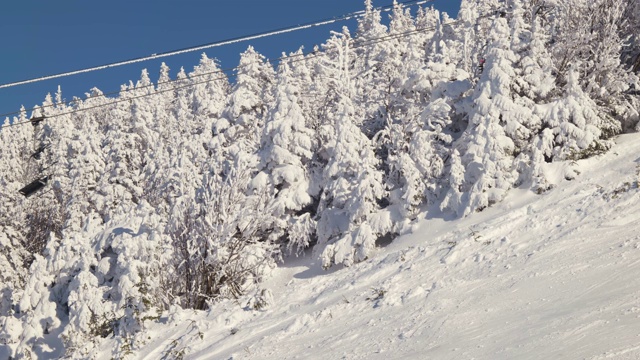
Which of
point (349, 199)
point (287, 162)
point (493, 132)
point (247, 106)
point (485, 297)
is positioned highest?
point (247, 106)

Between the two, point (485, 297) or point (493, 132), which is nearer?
point (485, 297)

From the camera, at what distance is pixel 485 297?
9.34 m

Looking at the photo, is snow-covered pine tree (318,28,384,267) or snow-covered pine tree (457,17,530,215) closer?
snow-covered pine tree (457,17,530,215)

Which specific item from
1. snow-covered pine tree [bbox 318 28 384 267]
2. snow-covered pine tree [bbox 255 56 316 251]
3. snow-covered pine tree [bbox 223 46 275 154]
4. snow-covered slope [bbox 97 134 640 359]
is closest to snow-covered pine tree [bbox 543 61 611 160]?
snow-covered slope [bbox 97 134 640 359]

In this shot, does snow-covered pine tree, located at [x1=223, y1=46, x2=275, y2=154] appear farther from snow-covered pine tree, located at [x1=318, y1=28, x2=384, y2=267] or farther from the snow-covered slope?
the snow-covered slope

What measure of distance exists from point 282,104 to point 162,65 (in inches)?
3029

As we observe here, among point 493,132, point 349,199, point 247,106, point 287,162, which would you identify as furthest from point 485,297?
point 247,106

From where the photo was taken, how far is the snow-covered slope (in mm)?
7043

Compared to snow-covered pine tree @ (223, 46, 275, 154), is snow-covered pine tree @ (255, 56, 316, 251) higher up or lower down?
lower down

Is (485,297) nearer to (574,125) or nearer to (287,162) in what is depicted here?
(574,125)

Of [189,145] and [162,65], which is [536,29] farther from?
[162,65]

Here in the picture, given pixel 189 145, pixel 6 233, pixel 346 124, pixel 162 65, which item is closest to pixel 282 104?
pixel 346 124

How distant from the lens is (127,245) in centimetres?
1933

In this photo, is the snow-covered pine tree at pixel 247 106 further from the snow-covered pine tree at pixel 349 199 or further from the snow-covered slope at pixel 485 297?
the snow-covered slope at pixel 485 297
